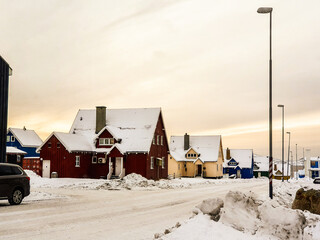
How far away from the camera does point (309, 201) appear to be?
17.0 metres

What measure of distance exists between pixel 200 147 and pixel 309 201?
63.4m

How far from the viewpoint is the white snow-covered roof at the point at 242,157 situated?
330 ft

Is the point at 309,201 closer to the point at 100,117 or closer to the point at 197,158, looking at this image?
the point at 100,117

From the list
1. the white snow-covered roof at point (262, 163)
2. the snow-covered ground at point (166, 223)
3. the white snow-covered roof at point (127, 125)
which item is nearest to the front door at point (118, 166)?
the white snow-covered roof at point (127, 125)

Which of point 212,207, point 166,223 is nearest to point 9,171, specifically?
point 166,223

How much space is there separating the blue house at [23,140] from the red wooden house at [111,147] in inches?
1156

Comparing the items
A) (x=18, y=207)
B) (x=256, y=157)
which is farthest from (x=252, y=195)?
(x=256, y=157)

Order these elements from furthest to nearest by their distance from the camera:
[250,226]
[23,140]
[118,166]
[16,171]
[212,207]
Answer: [23,140] → [118,166] → [16,171] → [212,207] → [250,226]

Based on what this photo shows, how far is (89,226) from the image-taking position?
532 inches

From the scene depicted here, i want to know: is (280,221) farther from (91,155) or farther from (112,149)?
(91,155)

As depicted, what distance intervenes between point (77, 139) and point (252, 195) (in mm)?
40977

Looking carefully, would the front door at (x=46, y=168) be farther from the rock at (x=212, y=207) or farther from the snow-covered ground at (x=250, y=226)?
the snow-covered ground at (x=250, y=226)

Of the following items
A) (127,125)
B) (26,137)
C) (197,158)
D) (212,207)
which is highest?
(127,125)

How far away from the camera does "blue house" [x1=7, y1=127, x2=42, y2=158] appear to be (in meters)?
82.6
